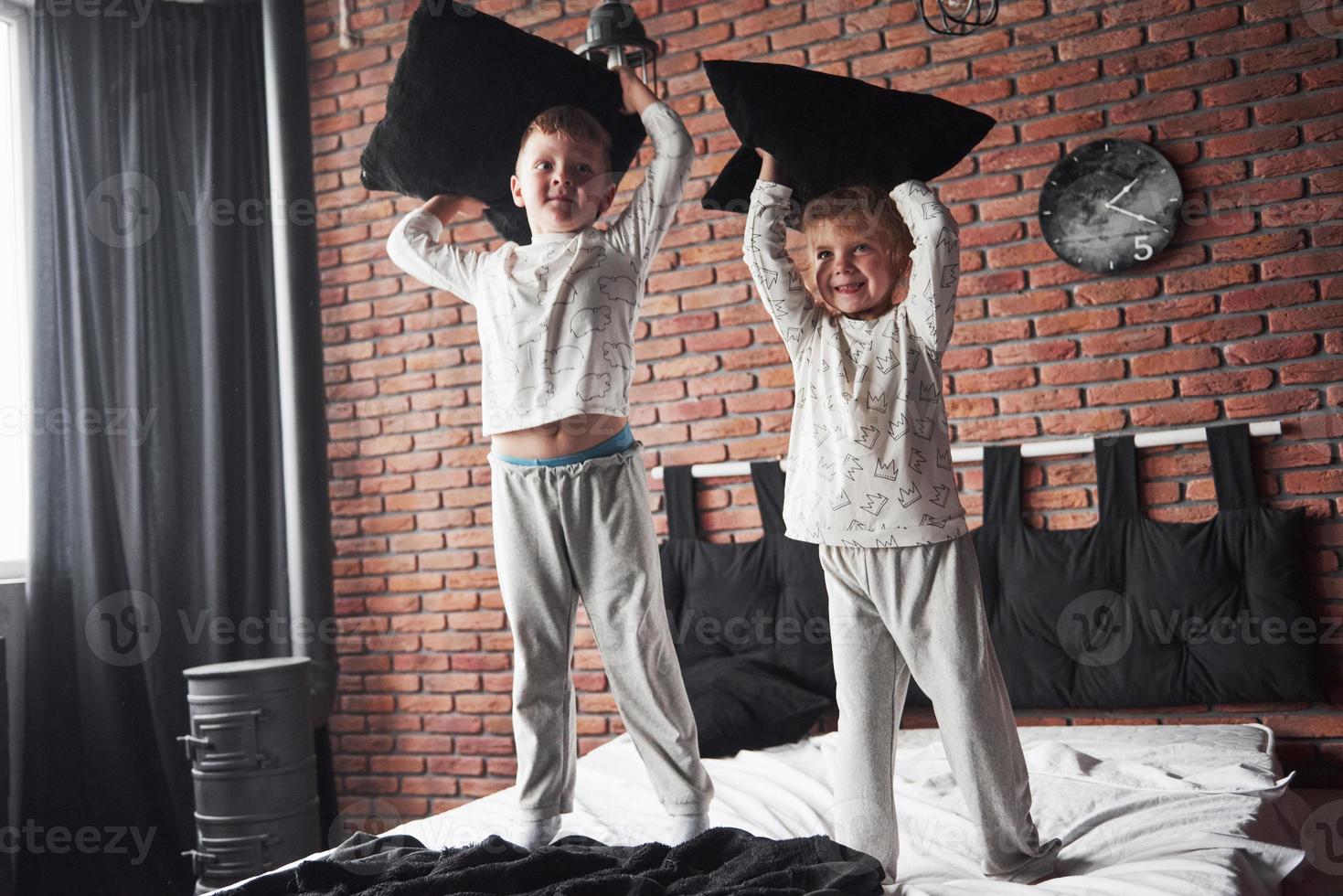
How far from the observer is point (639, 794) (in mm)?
2471

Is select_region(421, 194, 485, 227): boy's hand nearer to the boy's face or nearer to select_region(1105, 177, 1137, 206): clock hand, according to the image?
the boy's face

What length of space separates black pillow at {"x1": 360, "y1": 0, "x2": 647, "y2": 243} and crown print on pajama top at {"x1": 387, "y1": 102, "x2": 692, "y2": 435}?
0.13 meters

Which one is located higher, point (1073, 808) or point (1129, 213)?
point (1129, 213)

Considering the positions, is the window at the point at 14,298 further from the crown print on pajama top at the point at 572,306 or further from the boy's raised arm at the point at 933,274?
the boy's raised arm at the point at 933,274

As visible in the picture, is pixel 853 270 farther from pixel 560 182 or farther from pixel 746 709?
pixel 746 709

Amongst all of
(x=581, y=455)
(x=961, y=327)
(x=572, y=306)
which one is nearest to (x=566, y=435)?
(x=581, y=455)

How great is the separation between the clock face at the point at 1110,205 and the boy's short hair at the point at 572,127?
1.45 metres

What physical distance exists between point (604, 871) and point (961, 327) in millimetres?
1918

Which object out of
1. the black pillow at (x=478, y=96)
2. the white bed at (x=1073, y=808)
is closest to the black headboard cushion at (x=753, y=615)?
the white bed at (x=1073, y=808)

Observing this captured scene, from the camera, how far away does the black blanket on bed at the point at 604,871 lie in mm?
1646

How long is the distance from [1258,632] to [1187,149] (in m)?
1.21

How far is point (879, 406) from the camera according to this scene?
1856 millimetres

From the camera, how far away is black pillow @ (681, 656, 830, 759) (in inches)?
110

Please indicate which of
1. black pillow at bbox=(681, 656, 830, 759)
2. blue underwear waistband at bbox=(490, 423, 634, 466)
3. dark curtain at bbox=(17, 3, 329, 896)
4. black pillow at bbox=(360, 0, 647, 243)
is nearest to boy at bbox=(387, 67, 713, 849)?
blue underwear waistband at bbox=(490, 423, 634, 466)
